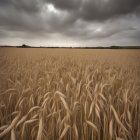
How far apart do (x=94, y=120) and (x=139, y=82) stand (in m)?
1.58

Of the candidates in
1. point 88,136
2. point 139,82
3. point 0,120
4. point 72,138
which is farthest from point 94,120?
point 139,82

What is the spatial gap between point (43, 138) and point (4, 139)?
379 millimetres

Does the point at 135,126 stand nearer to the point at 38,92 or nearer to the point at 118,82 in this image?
the point at 118,82

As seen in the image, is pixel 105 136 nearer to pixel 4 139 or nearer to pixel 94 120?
pixel 94 120

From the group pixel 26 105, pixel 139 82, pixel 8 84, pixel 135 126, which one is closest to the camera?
pixel 135 126

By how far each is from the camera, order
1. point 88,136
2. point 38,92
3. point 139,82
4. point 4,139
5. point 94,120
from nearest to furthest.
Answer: point 4,139 < point 88,136 < point 94,120 < point 38,92 < point 139,82

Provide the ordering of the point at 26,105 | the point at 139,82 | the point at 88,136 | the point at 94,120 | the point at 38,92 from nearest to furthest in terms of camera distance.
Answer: the point at 88,136, the point at 94,120, the point at 26,105, the point at 38,92, the point at 139,82

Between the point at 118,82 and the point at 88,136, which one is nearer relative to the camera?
→ the point at 88,136

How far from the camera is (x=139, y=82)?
2.64 meters

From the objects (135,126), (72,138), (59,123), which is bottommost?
(135,126)

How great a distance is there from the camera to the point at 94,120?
1.42 m

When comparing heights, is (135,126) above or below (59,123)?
below

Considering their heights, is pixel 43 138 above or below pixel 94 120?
above

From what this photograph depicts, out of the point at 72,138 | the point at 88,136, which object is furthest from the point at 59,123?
the point at 88,136
